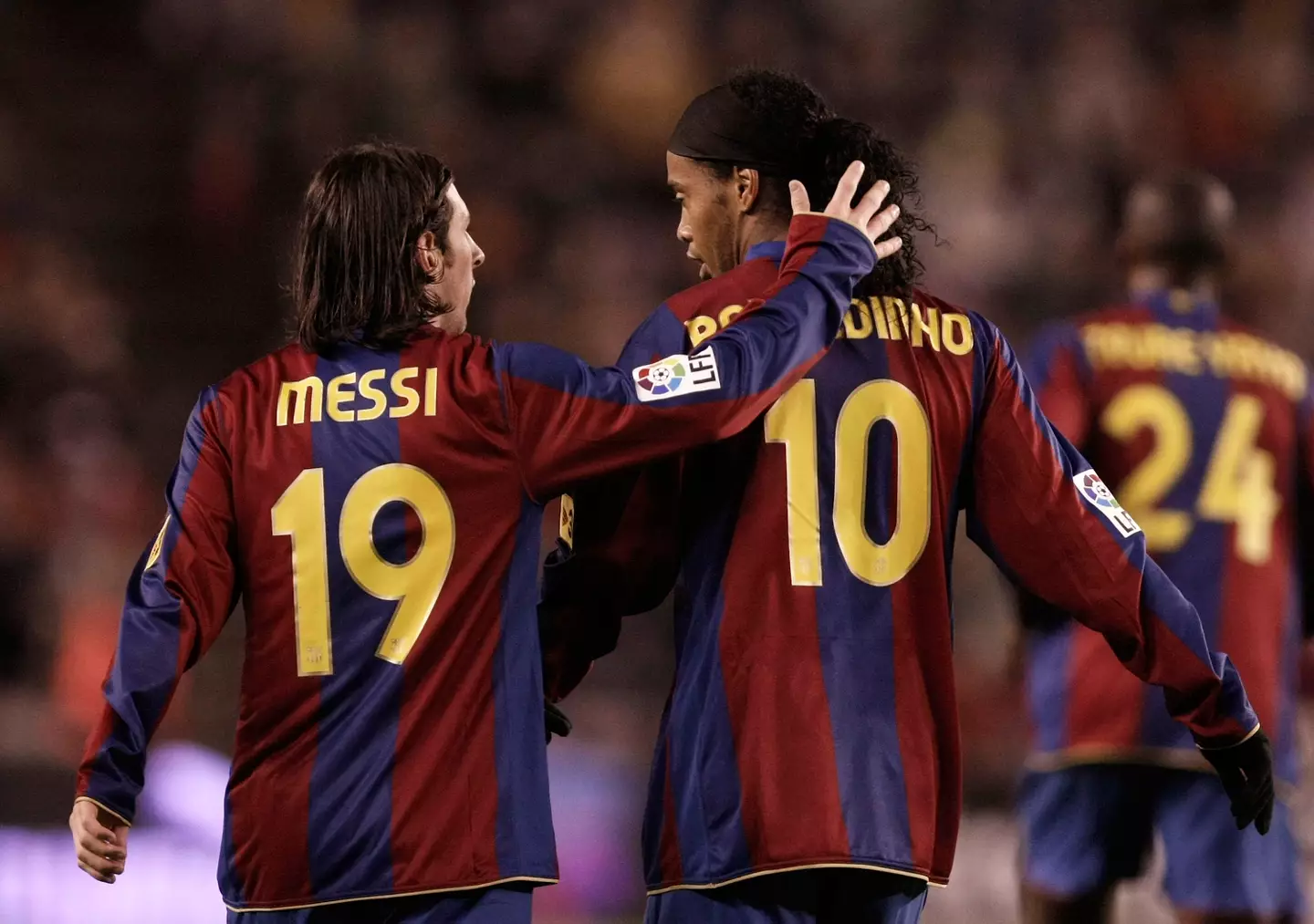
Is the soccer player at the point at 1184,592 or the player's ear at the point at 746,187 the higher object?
the player's ear at the point at 746,187

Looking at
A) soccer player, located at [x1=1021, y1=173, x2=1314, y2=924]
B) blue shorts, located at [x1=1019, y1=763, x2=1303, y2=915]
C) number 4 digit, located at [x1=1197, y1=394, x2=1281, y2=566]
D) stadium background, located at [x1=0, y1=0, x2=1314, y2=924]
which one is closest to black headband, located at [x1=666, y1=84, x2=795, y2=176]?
soccer player, located at [x1=1021, y1=173, x2=1314, y2=924]

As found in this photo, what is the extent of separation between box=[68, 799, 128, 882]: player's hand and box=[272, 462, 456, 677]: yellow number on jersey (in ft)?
1.20

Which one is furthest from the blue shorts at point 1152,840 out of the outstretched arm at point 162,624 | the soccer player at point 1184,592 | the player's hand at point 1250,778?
the outstretched arm at point 162,624

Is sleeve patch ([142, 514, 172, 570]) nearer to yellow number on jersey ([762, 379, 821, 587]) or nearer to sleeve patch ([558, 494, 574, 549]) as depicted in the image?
sleeve patch ([558, 494, 574, 549])

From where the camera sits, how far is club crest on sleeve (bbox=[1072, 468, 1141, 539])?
9.66ft

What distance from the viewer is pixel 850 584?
276 centimetres

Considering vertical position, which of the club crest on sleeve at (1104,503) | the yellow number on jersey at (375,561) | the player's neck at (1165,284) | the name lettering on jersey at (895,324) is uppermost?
the player's neck at (1165,284)

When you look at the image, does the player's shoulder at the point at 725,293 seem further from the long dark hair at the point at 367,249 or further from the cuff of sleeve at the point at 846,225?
the long dark hair at the point at 367,249

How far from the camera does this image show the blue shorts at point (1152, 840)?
4160 mm

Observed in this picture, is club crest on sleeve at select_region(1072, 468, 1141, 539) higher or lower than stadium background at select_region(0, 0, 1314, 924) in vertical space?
lower

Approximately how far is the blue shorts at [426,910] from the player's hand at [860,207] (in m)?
1.20

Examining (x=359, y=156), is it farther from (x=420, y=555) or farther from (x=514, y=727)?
(x=514, y=727)

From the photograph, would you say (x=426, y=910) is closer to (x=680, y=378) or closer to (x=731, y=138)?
(x=680, y=378)

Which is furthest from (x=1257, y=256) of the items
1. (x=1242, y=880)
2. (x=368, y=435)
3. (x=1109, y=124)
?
(x=368, y=435)
